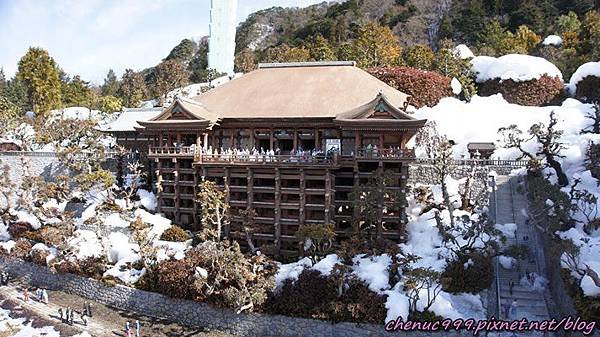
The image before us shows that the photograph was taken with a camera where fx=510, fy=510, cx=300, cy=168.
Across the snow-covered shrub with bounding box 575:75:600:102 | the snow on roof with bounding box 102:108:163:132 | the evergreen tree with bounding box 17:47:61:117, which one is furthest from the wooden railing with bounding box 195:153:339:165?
the evergreen tree with bounding box 17:47:61:117

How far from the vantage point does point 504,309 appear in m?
20.7

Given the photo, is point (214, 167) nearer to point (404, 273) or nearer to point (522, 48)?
point (404, 273)

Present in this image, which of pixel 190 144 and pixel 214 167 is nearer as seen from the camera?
pixel 214 167

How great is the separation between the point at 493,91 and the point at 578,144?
1342 centimetres

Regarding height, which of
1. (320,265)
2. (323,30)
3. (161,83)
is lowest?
(320,265)

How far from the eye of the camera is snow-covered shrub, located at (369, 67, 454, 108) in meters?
38.4

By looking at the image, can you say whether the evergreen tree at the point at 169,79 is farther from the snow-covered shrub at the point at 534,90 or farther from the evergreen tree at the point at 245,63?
the snow-covered shrub at the point at 534,90

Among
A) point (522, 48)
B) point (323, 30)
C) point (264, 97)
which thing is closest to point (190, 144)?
point (264, 97)

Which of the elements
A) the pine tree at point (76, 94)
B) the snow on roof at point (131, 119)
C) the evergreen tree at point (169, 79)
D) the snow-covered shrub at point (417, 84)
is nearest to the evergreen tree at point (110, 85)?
the pine tree at point (76, 94)

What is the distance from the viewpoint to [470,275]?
21531mm

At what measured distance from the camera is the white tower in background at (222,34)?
5944 centimetres

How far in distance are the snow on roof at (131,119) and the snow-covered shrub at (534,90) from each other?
27.7m

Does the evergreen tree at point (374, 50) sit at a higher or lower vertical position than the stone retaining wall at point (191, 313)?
higher

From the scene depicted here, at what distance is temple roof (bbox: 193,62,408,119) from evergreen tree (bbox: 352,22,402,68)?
48.2 feet
